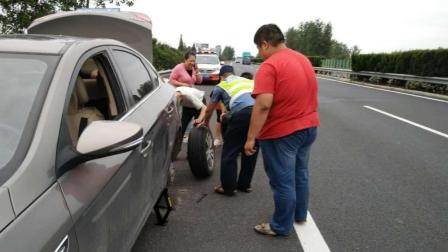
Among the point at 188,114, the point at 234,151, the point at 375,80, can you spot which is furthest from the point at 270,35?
the point at 375,80

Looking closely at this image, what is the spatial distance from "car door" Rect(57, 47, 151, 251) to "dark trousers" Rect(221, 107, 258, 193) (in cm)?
181

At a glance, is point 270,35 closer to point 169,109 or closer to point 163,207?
point 169,109

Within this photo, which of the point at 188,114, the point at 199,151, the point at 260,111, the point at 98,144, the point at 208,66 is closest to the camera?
the point at 98,144

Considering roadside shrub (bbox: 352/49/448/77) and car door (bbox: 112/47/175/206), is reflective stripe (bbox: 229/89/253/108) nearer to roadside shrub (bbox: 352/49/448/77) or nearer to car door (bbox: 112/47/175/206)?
car door (bbox: 112/47/175/206)

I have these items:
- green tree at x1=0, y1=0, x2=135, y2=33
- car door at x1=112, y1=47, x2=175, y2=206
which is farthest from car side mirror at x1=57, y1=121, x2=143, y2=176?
green tree at x1=0, y1=0, x2=135, y2=33

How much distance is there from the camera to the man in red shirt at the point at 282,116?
3769mm

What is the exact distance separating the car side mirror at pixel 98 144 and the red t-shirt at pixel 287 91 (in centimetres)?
183

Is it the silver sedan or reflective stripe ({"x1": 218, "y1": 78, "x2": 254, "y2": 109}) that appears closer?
the silver sedan

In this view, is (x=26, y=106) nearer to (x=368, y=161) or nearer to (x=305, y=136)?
(x=305, y=136)

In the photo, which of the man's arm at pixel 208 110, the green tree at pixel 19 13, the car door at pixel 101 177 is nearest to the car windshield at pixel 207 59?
the green tree at pixel 19 13

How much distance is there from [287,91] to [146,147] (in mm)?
1318

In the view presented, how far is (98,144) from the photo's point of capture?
2004 mm

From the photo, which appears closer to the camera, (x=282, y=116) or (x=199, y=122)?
(x=282, y=116)

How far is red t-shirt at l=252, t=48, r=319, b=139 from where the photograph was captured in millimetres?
3756
